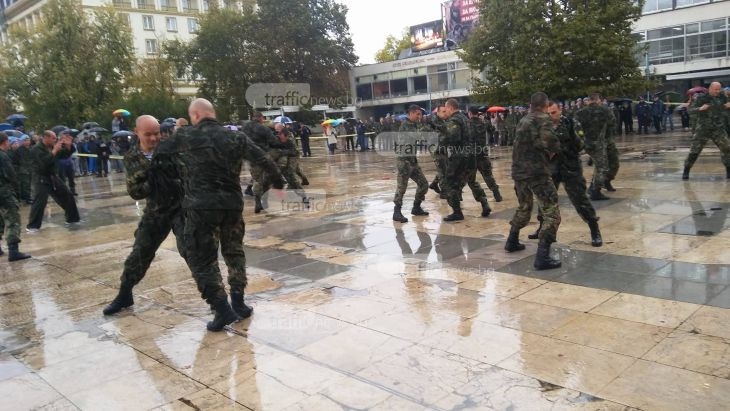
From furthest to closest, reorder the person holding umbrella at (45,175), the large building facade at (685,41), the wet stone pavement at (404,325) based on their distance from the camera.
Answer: the large building facade at (685,41)
the person holding umbrella at (45,175)
the wet stone pavement at (404,325)

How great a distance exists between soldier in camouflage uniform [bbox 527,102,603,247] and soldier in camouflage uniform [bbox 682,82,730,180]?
4992 millimetres

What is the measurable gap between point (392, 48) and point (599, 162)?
2973 inches

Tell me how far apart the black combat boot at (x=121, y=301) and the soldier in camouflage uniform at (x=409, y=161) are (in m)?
Answer: 4.47

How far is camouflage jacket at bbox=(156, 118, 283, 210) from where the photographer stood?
4.64 meters

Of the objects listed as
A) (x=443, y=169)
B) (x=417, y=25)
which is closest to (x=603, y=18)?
(x=443, y=169)

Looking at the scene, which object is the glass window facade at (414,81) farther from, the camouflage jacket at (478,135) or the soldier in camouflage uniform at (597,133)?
the soldier in camouflage uniform at (597,133)

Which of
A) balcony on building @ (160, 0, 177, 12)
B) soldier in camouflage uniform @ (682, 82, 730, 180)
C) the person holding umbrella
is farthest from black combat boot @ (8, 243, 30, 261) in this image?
balcony on building @ (160, 0, 177, 12)

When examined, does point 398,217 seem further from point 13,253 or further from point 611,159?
point 13,253

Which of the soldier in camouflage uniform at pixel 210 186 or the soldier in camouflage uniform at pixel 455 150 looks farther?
the soldier in camouflage uniform at pixel 455 150

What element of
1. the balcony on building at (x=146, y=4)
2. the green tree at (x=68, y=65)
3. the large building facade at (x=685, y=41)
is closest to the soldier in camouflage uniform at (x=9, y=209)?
the green tree at (x=68, y=65)

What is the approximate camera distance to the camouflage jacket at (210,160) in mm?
4645

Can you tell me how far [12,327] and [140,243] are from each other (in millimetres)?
1394

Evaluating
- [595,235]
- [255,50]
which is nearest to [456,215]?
[595,235]

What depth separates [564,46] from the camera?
2236 centimetres
